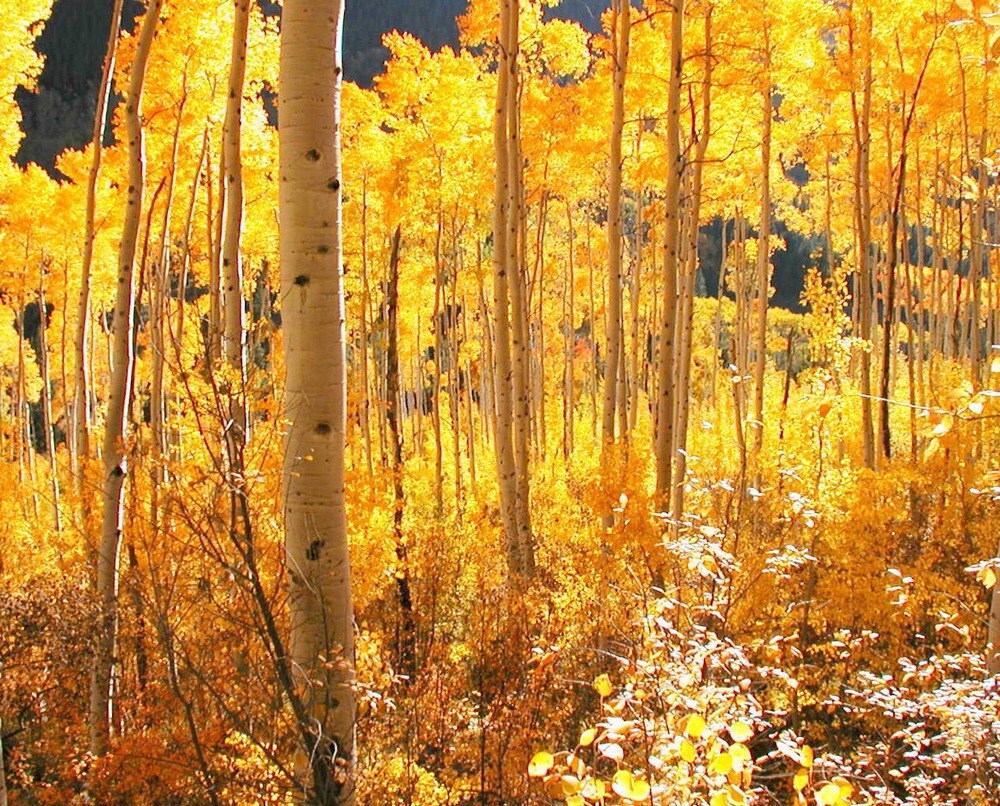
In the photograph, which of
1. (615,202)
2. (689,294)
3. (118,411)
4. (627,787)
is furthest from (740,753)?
(689,294)

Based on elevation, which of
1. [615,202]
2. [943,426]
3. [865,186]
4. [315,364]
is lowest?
[943,426]

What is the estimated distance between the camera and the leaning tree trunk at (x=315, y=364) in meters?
2.32

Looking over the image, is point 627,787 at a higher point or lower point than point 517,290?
lower

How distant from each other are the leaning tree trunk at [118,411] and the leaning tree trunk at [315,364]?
3.46m

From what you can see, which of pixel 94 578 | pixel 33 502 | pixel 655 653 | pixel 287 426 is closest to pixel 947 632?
pixel 655 653

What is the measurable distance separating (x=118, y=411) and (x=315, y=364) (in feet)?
12.3

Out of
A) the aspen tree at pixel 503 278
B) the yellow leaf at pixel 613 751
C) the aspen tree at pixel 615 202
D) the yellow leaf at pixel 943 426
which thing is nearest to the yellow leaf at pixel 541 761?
the yellow leaf at pixel 613 751

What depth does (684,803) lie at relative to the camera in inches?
73.5

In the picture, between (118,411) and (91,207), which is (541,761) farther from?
(91,207)

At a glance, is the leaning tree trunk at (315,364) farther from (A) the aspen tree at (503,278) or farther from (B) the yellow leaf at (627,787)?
(A) the aspen tree at (503,278)

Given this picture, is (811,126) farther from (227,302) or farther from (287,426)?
(287,426)

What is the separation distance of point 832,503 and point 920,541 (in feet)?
6.23

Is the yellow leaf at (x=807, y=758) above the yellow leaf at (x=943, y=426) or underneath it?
underneath

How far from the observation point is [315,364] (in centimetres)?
234
